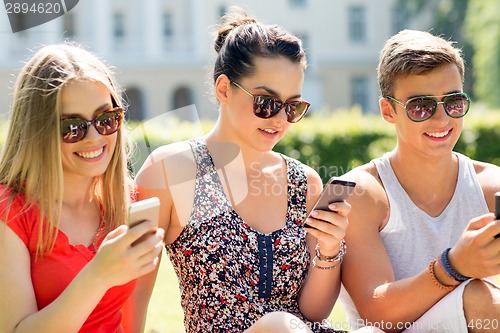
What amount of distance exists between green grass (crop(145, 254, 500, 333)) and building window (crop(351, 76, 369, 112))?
38.7 metres

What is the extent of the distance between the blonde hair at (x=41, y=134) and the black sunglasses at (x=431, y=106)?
4.56 feet

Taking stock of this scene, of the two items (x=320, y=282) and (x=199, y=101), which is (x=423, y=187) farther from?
(x=199, y=101)

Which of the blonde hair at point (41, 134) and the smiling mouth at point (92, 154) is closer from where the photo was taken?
the blonde hair at point (41, 134)

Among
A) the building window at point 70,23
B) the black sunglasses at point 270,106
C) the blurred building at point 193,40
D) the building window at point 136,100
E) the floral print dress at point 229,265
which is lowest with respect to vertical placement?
the building window at point 136,100

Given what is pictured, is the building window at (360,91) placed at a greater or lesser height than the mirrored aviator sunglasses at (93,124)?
lesser

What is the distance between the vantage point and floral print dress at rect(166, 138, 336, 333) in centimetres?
307

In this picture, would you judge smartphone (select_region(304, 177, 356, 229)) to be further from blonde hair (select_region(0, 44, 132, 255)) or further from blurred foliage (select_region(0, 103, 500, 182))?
blurred foliage (select_region(0, 103, 500, 182))

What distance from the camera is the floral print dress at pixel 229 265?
10.1 ft

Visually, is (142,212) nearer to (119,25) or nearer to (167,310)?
(167,310)

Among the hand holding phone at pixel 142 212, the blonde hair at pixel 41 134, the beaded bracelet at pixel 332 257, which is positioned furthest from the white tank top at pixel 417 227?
the blonde hair at pixel 41 134

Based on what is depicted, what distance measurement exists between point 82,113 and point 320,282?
1.26 metres

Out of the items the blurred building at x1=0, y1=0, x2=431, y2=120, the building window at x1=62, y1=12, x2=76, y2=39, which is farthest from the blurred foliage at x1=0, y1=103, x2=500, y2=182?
the building window at x1=62, y1=12, x2=76, y2=39

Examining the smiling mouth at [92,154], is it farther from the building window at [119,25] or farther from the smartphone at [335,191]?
the building window at [119,25]

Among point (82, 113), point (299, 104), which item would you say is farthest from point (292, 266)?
point (82, 113)
